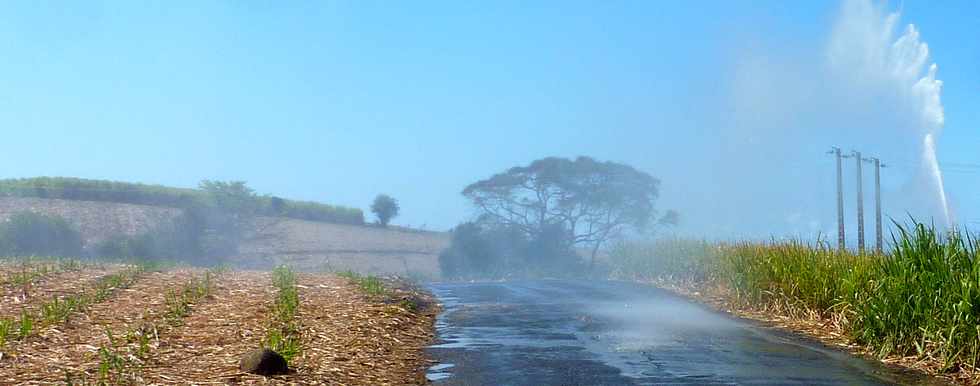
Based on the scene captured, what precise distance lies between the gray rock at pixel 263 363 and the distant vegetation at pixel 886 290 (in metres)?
6.93

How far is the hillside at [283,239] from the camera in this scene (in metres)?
50.2

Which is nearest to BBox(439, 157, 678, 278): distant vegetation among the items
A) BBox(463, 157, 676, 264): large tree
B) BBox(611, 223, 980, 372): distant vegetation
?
BBox(463, 157, 676, 264): large tree

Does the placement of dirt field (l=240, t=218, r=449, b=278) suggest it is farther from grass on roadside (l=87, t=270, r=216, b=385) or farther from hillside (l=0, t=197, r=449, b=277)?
grass on roadside (l=87, t=270, r=216, b=385)

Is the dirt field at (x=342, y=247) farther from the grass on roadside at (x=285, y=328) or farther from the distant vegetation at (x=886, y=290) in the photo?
the grass on roadside at (x=285, y=328)

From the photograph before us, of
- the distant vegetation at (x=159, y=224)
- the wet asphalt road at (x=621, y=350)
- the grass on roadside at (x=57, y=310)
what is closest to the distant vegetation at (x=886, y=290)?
the wet asphalt road at (x=621, y=350)

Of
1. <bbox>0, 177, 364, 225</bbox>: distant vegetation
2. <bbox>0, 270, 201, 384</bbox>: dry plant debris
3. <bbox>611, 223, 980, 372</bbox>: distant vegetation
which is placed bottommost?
<bbox>0, 270, 201, 384</bbox>: dry plant debris

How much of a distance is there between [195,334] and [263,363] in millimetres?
2996

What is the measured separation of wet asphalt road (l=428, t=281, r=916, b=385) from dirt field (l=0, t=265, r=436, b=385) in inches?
26.4

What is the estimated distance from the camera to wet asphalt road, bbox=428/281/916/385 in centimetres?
1027

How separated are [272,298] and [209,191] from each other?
42.2m

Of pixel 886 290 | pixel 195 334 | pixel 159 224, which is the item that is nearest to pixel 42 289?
pixel 195 334

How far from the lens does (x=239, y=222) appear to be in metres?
55.4

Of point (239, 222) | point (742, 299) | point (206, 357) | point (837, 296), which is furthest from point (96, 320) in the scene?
point (239, 222)

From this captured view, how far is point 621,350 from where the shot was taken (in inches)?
484
